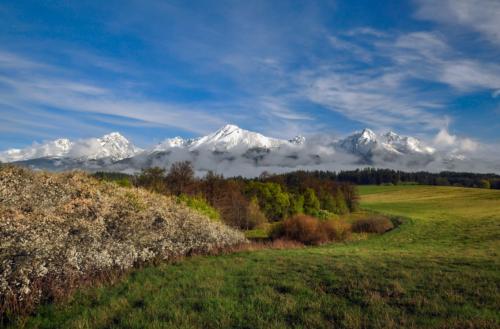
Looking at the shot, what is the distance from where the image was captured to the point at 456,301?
1038 centimetres

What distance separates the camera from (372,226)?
5769 cm

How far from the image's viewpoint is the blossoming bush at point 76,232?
12.6 m

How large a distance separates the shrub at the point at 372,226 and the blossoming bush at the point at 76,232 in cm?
3434

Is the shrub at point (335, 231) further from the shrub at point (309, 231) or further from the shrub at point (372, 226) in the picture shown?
the shrub at point (372, 226)

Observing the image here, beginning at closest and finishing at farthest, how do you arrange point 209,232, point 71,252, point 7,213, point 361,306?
point 361,306 < point 71,252 < point 7,213 < point 209,232

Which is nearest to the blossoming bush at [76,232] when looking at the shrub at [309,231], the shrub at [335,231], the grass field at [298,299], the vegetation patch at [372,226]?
the grass field at [298,299]

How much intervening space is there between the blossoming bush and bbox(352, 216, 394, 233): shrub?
34.3 metres

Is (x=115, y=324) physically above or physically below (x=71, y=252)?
below

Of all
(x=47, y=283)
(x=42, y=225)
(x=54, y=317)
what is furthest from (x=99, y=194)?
(x=54, y=317)

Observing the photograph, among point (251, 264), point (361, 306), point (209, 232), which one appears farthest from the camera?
point (209, 232)

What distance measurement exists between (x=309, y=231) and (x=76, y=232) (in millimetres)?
29787

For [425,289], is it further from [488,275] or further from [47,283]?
[47,283]

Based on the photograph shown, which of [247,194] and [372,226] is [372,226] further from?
[247,194]

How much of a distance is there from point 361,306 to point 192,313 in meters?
5.19
